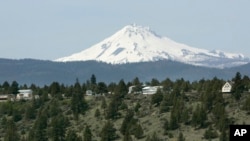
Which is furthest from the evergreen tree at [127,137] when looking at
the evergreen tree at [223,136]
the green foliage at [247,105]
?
the green foliage at [247,105]

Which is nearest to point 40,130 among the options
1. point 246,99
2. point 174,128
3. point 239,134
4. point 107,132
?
point 107,132

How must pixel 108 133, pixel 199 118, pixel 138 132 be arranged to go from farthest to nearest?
pixel 199 118 < pixel 108 133 < pixel 138 132

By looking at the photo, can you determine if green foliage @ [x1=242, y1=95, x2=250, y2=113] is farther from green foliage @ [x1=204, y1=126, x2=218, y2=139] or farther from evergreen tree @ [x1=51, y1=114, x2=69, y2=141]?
evergreen tree @ [x1=51, y1=114, x2=69, y2=141]

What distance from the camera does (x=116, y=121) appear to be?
196 metres

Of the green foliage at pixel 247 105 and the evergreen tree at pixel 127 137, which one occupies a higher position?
the green foliage at pixel 247 105

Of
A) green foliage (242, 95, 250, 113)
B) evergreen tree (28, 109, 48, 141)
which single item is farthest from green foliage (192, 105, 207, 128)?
evergreen tree (28, 109, 48, 141)

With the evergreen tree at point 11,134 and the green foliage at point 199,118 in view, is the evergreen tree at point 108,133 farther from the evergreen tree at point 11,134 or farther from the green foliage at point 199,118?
the evergreen tree at point 11,134

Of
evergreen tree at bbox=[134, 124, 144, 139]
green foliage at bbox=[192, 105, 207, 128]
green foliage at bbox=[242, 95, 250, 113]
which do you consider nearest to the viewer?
evergreen tree at bbox=[134, 124, 144, 139]

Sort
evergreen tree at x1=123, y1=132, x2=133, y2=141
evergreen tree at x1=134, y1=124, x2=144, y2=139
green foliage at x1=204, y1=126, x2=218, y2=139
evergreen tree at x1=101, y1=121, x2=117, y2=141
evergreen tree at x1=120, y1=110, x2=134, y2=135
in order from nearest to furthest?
evergreen tree at x1=123, y1=132, x2=133, y2=141, green foliage at x1=204, y1=126, x2=218, y2=139, evergreen tree at x1=101, y1=121, x2=117, y2=141, evergreen tree at x1=134, y1=124, x2=144, y2=139, evergreen tree at x1=120, y1=110, x2=134, y2=135

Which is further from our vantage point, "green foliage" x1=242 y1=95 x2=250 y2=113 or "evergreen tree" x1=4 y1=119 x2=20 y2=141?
"green foliage" x1=242 y1=95 x2=250 y2=113

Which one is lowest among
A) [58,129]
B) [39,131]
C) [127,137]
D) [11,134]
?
[127,137]

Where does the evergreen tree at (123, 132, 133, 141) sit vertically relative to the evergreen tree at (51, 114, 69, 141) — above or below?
below

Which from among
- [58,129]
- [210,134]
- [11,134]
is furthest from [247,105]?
[11,134]

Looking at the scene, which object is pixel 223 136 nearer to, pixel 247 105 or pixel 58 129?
pixel 247 105
